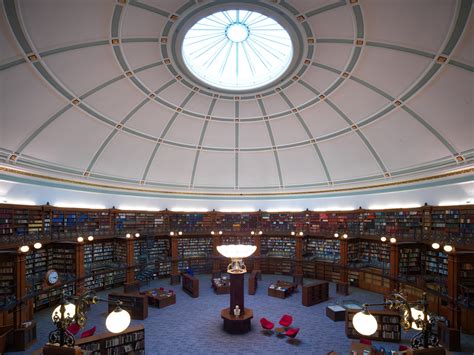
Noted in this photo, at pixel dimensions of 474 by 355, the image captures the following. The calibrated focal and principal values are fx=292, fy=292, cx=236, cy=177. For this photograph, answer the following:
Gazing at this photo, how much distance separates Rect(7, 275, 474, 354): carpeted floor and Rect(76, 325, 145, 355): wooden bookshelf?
2.59 ft

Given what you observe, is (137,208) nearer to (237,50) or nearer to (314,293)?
(237,50)

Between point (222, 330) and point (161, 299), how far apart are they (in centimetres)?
404

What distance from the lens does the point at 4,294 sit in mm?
11188

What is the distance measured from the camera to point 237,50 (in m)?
14.2

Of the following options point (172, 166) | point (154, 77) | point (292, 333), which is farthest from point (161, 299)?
point (154, 77)

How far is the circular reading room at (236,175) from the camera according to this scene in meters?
9.71

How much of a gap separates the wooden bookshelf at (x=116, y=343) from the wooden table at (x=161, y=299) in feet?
15.5

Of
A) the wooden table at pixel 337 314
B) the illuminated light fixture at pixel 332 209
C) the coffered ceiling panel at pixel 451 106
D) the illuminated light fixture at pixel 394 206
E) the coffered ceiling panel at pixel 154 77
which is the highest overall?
the coffered ceiling panel at pixel 154 77

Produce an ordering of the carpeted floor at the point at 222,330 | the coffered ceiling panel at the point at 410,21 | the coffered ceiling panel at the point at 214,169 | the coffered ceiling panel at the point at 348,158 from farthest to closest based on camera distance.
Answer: the coffered ceiling panel at the point at 214,169, the coffered ceiling panel at the point at 348,158, the carpeted floor at the point at 222,330, the coffered ceiling panel at the point at 410,21

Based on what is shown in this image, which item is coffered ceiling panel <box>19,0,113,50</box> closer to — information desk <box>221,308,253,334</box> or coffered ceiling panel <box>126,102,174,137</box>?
coffered ceiling panel <box>126,102,174,137</box>

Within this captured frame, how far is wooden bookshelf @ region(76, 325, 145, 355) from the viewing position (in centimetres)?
897

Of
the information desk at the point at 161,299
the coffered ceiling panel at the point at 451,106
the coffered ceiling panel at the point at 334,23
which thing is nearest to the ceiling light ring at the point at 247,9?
the coffered ceiling panel at the point at 334,23

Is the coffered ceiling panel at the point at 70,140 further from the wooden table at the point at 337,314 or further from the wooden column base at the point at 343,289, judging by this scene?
the wooden column base at the point at 343,289

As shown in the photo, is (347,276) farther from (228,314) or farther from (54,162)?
(54,162)
